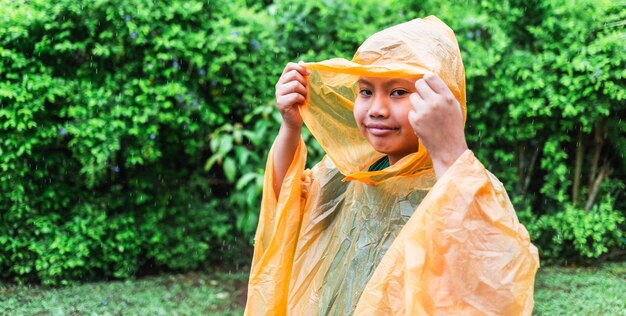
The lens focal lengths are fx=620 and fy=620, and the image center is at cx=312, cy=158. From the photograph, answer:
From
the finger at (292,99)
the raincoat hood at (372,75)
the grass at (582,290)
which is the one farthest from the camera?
the grass at (582,290)

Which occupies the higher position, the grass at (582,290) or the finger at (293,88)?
the finger at (293,88)

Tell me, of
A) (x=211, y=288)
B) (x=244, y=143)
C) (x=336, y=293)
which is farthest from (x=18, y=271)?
(x=336, y=293)

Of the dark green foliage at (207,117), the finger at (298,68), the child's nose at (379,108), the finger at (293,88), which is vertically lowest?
the dark green foliage at (207,117)

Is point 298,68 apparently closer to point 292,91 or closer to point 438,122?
point 292,91

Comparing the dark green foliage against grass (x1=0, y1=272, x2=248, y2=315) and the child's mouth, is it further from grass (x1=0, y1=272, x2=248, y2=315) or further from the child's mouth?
the child's mouth

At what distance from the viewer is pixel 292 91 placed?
2.06 metres

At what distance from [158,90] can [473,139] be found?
2.67m

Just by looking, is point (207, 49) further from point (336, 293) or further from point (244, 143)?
point (336, 293)

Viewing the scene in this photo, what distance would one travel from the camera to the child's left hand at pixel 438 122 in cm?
155

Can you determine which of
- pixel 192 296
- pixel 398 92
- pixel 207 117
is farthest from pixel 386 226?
pixel 207 117

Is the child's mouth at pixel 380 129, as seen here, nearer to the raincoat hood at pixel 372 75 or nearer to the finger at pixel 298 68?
the raincoat hood at pixel 372 75

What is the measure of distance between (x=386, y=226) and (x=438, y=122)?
1.51 ft

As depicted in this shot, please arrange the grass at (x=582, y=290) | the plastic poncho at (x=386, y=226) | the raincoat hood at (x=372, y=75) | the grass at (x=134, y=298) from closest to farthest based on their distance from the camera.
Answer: the plastic poncho at (x=386, y=226)
the raincoat hood at (x=372, y=75)
the grass at (x=582, y=290)
the grass at (x=134, y=298)

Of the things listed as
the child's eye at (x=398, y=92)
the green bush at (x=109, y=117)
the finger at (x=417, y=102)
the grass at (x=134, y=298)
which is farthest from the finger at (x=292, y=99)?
the green bush at (x=109, y=117)
